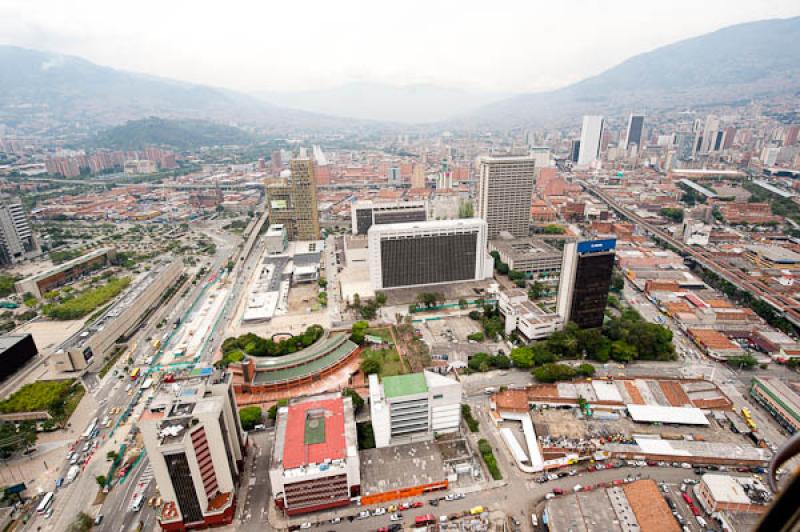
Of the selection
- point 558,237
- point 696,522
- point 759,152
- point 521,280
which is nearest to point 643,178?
point 759,152

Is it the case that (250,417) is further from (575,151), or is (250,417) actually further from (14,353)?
(575,151)

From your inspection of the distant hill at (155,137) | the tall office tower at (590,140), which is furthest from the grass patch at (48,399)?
the distant hill at (155,137)

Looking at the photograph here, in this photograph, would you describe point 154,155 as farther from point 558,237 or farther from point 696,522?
point 696,522

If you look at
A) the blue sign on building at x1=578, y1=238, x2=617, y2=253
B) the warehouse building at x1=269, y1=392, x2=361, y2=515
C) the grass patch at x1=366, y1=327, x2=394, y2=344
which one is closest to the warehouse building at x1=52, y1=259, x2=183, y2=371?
the warehouse building at x1=269, y1=392, x2=361, y2=515

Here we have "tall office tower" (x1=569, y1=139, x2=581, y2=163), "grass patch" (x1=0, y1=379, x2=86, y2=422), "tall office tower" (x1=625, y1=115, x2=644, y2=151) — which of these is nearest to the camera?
"grass patch" (x1=0, y1=379, x2=86, y2=422)

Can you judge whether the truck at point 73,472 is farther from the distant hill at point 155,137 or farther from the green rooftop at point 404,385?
the distant hill at point 155,137

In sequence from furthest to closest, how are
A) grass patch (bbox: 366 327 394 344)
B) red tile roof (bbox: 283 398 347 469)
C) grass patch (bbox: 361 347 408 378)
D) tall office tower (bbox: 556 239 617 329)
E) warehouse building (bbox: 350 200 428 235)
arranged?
warehouse building (bbox: 350 200 428 235)
grass patch (bbox: 366 327 394 344)
tall office tower (bbox: 556 239 617 329)
grass patch (bbox: 361 347 408 378)
red tile roof (bbox: 283 398 347 469)

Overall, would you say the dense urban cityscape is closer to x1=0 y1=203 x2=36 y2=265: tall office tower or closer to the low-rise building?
the low-rise building
